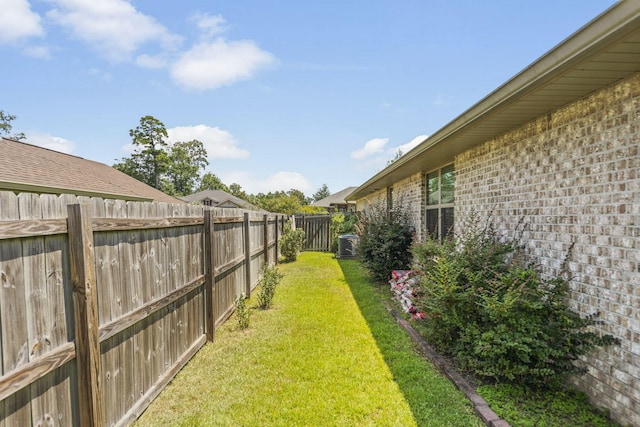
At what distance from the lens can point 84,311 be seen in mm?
2135

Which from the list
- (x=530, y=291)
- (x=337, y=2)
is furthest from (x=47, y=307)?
(x=337, y=2)

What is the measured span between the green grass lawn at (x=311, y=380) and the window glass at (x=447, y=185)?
2.87 metres

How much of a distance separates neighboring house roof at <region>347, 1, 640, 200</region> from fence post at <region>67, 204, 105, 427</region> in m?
3.40

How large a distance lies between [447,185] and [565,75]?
4.62 metres

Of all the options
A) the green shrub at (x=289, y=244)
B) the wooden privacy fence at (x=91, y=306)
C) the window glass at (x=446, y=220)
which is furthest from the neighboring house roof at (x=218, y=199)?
the wooden privacy fence at (x=91, y=306)

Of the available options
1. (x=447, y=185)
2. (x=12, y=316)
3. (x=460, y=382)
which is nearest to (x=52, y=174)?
(x=12, y=316)

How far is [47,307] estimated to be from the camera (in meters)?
1.94

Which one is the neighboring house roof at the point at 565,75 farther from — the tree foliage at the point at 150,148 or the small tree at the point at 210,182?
the small tree at the point at 210,182

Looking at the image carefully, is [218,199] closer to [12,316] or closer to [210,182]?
[210,182]

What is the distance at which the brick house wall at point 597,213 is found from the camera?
258 cm

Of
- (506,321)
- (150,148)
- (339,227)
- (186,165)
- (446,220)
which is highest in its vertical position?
(150,148)

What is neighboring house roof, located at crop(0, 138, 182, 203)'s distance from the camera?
881cm

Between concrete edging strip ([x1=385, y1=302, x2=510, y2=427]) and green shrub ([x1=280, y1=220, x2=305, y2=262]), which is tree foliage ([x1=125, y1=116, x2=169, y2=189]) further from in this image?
concrete edging strip ([x1=385, y1=302, x2=510, y2=427])

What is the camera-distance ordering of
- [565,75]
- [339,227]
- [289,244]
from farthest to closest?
[339,227]
[289,244]
[565,75]
